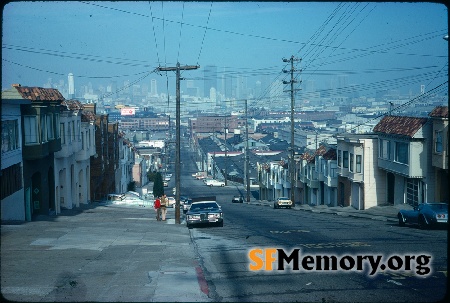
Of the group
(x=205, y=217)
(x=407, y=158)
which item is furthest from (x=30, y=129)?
(x=407, y=158)

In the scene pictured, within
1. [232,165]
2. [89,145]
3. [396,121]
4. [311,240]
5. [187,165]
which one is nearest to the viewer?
[311,240]

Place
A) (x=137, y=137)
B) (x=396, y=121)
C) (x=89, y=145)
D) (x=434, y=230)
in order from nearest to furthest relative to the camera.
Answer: (x=434, y=230) → (x=396, y=121) → (x=89, y=145) → (x=137, y=137)

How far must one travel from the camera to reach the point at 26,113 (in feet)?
90.3

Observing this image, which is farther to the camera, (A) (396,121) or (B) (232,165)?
(B) (232,165)

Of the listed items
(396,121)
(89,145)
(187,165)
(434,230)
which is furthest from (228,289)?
(187,165)

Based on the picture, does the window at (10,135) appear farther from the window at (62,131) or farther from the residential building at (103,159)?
the residential building at (103,159)

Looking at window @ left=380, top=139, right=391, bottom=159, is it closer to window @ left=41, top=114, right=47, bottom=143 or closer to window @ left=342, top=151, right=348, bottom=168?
window @ left=342, top=151, right=348, bottom=168

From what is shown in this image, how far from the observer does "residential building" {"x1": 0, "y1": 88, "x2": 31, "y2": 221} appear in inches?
920

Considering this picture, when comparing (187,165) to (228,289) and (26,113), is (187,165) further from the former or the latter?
(228,289)

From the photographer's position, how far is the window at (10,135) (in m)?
23.8

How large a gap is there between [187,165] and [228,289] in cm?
14933

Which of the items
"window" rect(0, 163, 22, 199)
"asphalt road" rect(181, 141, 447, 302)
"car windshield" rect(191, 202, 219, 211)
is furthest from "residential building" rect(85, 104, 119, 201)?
"asphalt road" rect(181, 141, 447, 302)

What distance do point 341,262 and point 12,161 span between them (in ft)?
54.9

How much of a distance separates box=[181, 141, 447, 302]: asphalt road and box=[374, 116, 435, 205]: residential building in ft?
46.8
